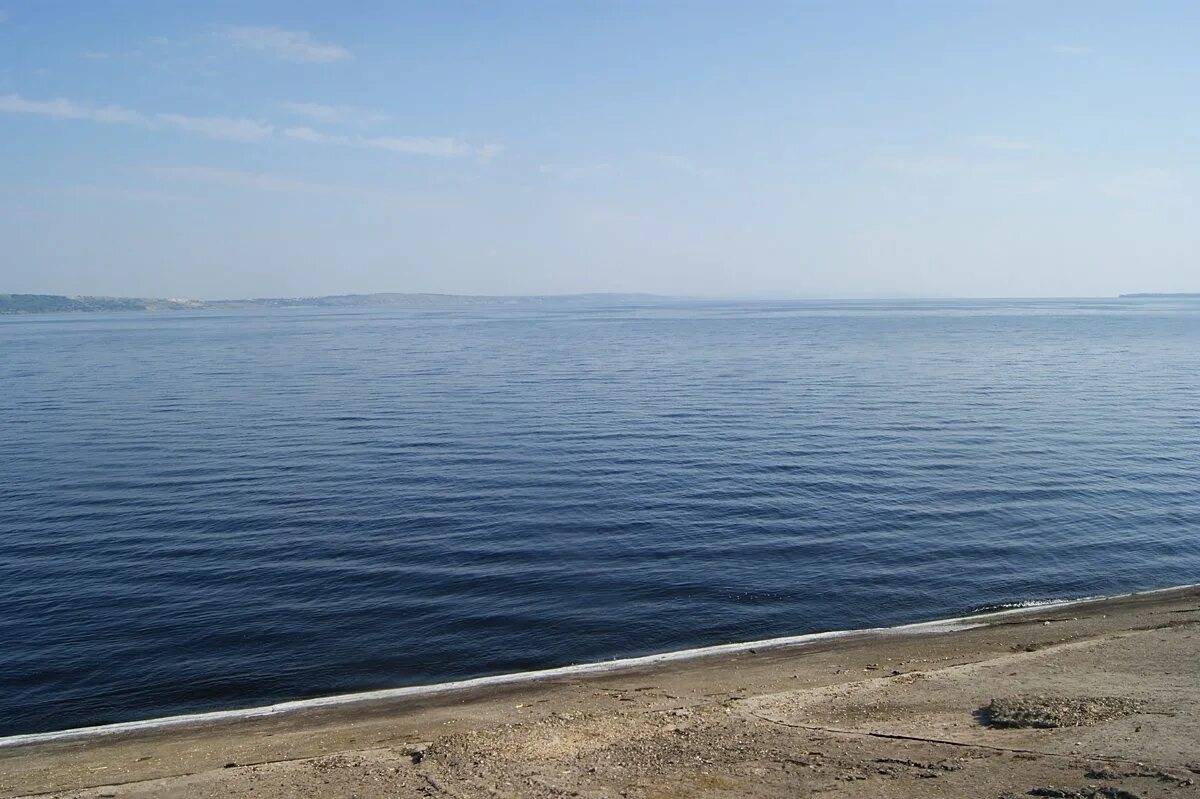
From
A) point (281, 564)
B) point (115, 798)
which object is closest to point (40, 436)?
point (281, 564)

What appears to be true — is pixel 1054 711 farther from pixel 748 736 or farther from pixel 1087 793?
pixel 748 736

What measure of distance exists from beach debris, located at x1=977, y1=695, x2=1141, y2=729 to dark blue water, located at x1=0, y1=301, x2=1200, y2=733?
7.15 metres

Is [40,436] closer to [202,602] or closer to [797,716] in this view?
[202,602]

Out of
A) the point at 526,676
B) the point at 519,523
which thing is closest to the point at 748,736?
the point at 526,676

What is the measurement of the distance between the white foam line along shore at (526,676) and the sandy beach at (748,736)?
0.36 m

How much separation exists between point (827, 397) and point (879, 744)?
158 feet

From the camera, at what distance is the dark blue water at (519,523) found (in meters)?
21.2

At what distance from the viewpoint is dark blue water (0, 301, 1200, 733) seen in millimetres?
21250

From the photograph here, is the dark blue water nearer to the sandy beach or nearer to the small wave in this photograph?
the small wave

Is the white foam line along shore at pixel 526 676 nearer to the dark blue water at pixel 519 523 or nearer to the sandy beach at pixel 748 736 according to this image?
the sandy beach at pixel 748 736

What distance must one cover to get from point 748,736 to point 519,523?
16.9 meters

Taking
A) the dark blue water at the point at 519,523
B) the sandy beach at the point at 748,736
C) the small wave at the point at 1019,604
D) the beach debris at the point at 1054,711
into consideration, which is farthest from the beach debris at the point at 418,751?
the small wave at the point at 1019,604

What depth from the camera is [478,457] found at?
4125cm

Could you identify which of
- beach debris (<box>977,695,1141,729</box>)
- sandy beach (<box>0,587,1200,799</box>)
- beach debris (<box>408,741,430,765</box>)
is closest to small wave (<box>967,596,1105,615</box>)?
sandy beach (<box>0,587,1200,799</box>)
